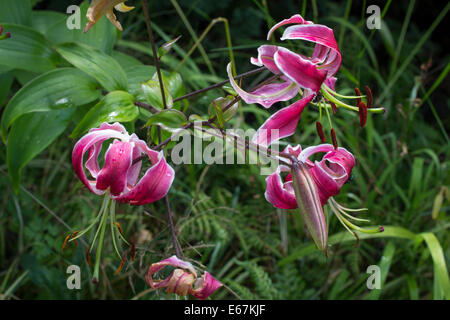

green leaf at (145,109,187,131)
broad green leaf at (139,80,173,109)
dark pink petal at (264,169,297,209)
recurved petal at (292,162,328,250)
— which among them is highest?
green leaf at (145,109,187,131)

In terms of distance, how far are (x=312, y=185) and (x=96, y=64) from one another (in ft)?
1.53

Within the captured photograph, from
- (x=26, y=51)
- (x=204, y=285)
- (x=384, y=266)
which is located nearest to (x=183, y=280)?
(x=204, y=285)

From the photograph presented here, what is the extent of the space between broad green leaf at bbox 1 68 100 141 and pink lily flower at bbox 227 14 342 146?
0.36 metres

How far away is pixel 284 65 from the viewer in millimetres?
554

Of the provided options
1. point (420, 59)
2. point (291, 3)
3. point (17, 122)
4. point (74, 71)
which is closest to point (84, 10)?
point (74, 71)

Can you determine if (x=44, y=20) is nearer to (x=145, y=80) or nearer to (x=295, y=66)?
(x=145, y=80)

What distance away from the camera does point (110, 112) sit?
75 cm

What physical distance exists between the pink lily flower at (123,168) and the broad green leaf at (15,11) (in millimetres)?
516

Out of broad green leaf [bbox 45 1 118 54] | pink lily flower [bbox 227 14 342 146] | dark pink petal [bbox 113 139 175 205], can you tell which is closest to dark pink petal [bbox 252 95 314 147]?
pink lily flower [bbox 227 14 342 146]

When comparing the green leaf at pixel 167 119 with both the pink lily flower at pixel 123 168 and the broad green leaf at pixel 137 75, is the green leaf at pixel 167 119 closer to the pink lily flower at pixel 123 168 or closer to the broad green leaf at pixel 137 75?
the pink lily flower at pixel 123 168

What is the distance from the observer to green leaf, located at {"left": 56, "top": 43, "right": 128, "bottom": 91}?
2.72ft

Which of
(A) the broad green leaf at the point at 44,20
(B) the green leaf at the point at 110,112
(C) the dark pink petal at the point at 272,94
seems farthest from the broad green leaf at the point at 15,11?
(C) the dark pink petal at the point at 272,94

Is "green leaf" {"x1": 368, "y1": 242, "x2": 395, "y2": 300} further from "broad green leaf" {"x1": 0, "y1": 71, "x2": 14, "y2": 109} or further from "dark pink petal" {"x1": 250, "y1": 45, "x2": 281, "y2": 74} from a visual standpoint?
"broad green leaf" {"x1": 0, "y1": 71, "x2": 14, "y2": 109}

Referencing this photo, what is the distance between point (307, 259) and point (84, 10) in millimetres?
819
